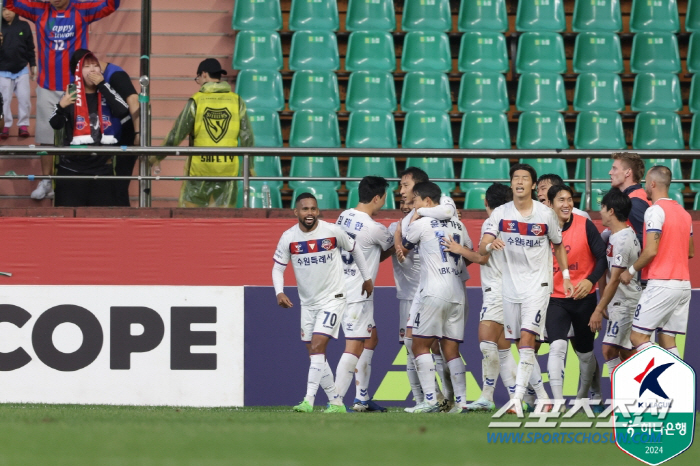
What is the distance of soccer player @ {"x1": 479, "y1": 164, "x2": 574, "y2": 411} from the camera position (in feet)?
25.3

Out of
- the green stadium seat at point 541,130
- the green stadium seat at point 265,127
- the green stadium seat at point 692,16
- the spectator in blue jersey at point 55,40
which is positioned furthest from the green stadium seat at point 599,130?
the spectator in blue jersey at point 55,40

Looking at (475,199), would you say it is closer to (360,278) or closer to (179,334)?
(360,278)

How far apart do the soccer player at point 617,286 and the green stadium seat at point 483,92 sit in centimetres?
490

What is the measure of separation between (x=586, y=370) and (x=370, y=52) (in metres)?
6.58

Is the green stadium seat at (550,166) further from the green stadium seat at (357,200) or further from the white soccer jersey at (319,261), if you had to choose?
the white soccer jersey at (319,261)

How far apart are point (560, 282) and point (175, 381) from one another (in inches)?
160

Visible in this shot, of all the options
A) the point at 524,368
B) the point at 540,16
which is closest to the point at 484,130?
the point at 540,16

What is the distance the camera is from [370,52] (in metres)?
13.8

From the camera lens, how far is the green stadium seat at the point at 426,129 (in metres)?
12.7

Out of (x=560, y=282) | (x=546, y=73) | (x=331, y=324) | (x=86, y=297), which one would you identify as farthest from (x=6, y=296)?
(x=546, y=73)

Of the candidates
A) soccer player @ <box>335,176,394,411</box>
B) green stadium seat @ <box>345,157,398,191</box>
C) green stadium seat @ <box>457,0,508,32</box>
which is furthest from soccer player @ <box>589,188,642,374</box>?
green stadium seat @ <box>457,0,508,32</box>

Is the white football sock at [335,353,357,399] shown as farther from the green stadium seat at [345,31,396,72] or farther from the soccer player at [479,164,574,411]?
the green stadium seat at [345,31,396,72]

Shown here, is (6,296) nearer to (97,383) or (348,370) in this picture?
(97,383)

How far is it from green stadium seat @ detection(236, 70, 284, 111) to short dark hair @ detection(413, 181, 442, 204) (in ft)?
16.5
